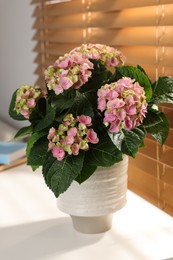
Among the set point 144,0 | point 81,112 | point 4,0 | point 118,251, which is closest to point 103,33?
point 144,0

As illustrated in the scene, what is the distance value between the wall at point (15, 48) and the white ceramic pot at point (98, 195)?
1242 mm

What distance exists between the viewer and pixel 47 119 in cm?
109

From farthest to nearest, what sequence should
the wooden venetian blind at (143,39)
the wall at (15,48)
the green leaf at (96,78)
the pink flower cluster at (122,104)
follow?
the wall at (15,48) → the wooden venetian blind at (143,39) → the green leaf at (96,78) → the pink flower cluster at (122,104)

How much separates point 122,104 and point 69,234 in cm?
38

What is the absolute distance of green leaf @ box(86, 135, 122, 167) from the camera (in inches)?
42.5

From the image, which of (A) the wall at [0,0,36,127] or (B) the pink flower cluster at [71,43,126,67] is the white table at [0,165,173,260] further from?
(A) the wall at [0,0,36,127]

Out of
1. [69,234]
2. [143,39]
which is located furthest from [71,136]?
[143,39]

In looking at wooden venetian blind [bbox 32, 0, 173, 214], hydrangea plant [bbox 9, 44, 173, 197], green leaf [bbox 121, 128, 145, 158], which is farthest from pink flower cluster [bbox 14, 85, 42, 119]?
wooden venetian blind [bbox 32, 0, 173, 214]

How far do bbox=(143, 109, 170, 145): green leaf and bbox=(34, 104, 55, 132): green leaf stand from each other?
19cm

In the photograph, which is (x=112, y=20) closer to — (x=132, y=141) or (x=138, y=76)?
(x=138, y=76)

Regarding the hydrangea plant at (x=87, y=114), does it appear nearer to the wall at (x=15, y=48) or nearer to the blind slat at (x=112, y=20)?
the blind slat at (x=112, y=20)

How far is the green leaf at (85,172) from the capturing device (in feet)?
3.61

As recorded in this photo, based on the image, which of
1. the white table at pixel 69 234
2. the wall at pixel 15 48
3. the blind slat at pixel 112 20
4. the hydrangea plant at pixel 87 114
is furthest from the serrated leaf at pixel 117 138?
the wall at pixel 15 48

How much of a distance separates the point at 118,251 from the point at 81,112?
1.02ft
